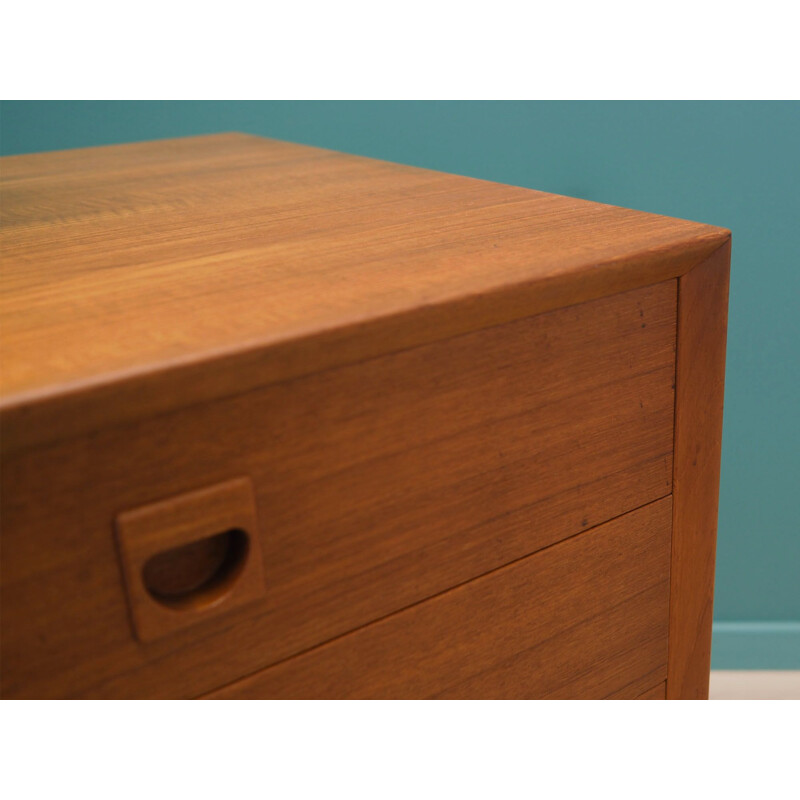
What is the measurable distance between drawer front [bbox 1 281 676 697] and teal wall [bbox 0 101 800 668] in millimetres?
781

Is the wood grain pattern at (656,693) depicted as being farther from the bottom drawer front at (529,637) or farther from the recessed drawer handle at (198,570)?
the recessed drawer handle at (198,570)

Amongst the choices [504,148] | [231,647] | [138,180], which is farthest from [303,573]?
[504,148]

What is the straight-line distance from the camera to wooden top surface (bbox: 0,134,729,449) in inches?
12.9

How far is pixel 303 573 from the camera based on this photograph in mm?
383

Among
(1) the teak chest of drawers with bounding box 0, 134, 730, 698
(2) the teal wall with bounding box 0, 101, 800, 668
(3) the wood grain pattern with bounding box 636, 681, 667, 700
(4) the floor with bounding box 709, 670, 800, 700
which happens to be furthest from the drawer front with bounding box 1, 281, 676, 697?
(4) the floor with bounding box 709, 670, 800, 700

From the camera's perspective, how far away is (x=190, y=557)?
0.37 metres

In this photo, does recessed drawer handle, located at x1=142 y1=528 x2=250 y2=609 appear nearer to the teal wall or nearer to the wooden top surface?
the wooden top surface

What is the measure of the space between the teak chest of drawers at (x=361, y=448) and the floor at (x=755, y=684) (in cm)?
80

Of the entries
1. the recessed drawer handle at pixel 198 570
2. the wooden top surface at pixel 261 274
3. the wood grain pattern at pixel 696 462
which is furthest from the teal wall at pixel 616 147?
the recessed drawer handle at pixel 198 570

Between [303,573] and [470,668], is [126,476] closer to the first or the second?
[303,573]

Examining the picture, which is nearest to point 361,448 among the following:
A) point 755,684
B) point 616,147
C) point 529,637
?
point 529,637

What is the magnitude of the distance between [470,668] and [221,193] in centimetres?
36

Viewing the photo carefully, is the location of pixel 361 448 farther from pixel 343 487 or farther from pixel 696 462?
pixel 696 462

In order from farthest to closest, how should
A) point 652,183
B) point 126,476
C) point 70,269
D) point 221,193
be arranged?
point 652,183, point 221,193, point 70,269, point 126,476
